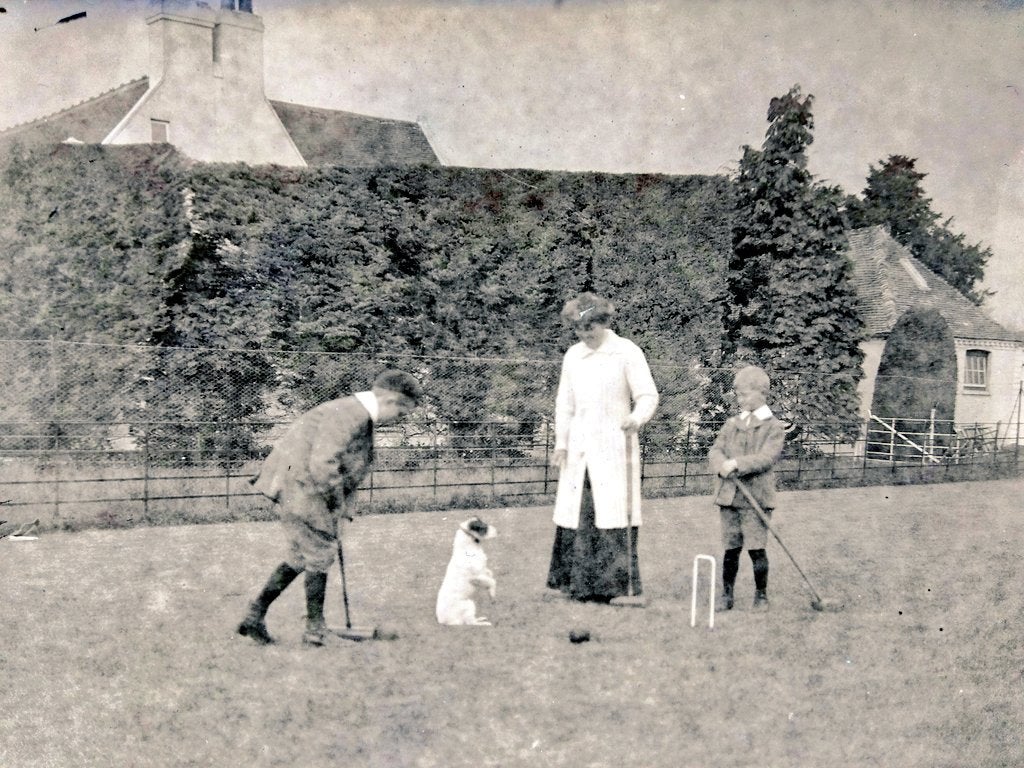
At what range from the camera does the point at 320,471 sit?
3902 mm

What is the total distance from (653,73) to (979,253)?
3468mm

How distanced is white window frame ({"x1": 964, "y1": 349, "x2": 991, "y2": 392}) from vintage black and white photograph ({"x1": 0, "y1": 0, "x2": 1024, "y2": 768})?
1.9 inches

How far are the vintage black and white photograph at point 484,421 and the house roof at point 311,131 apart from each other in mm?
57

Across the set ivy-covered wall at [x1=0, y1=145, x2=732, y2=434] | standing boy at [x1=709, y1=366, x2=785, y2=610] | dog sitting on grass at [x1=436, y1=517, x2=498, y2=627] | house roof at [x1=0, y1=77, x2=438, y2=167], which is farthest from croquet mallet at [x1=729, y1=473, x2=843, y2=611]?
ivy-covered wall at [x1=0, y1=145, x2=732, y2=434]

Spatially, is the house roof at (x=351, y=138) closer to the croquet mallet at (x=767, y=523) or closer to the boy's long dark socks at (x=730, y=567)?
the croquet mallet at (x=767, y=523)

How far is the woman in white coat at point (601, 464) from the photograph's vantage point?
16.6 feet

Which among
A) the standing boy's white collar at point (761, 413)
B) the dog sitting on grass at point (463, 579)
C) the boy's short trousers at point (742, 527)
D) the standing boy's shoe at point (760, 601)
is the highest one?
the standing boy's white collar at point (761, 413)

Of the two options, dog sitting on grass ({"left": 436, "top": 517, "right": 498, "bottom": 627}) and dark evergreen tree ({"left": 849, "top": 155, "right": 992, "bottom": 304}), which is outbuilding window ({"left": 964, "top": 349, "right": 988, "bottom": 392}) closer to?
dark evergreen tree ({"left": 849, "top": 155, "right": 992, "bottom": 304})

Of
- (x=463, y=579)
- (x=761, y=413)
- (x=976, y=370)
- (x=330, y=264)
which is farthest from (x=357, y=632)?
(x=976, y=370)

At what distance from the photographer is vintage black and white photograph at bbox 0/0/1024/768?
3.54 m

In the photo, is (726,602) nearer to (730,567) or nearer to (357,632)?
(730,567)

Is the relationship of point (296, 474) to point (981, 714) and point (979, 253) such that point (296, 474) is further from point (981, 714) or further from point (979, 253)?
point (979, 253)

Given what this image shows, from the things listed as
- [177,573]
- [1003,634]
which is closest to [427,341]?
[177,573]

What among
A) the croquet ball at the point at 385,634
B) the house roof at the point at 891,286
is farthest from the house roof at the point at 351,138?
the house roof at the point at 891,286
